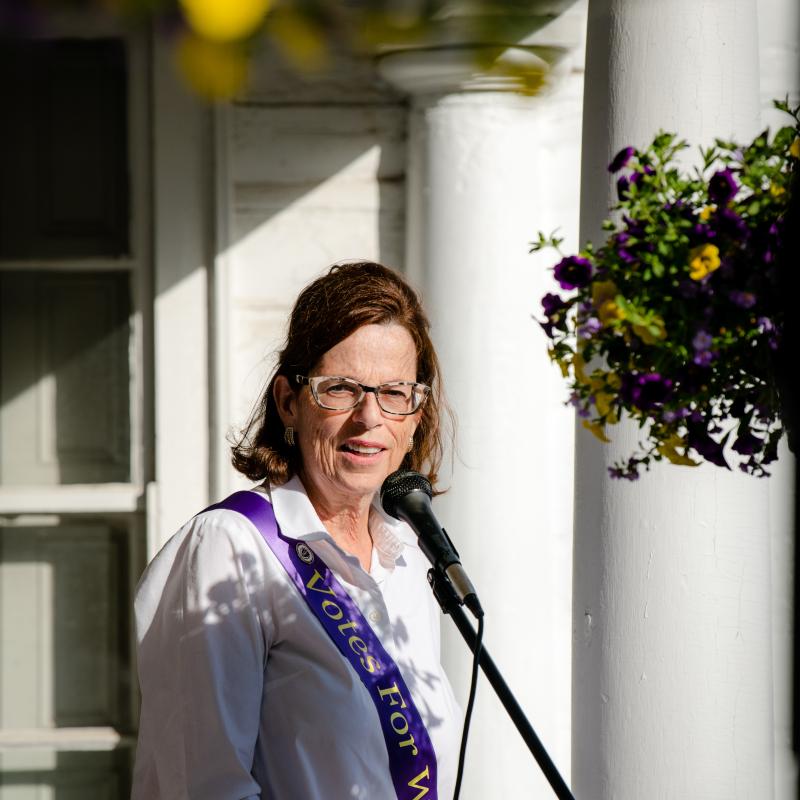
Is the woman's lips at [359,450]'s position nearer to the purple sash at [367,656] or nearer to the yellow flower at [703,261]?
the purple sash at [367,656]

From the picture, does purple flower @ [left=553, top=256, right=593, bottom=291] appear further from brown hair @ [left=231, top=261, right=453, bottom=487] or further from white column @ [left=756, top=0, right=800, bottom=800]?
white column @ [left=756, top=0, right=800, bottom=800]

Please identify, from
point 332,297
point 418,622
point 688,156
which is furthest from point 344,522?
point 688,156

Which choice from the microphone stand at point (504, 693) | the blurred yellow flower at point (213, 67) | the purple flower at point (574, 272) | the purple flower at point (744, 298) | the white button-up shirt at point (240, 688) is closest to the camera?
the purple flower at point (744, 298)

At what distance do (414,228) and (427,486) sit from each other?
1828 millimetres

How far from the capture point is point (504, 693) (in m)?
1.64

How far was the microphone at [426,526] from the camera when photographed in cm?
167

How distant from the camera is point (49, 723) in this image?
3.82 meters

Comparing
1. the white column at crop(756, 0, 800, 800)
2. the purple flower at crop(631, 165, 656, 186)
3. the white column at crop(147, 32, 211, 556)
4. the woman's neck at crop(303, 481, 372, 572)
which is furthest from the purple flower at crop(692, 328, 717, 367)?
the white column at crop(147, 32, 211, 556)

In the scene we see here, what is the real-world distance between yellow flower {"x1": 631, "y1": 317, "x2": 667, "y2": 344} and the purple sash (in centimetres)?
91

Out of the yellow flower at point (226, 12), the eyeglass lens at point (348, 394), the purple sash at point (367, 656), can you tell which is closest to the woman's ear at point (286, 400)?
the eyeglass lens at point (348, 394)

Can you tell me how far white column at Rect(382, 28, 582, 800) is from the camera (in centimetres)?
345

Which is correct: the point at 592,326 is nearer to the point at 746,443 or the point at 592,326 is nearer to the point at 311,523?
the point at 746,443

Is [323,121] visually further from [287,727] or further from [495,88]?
[287,727]

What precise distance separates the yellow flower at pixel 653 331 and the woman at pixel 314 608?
88cm
